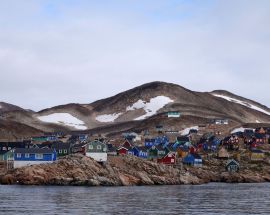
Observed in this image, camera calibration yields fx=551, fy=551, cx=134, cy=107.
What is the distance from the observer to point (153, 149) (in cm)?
13838

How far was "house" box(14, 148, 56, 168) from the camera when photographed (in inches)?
Result: 4643

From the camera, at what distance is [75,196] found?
72.6m

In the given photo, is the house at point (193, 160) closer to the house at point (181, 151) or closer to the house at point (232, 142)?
the house at point (181, 151)

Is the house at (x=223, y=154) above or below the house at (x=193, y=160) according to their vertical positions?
above

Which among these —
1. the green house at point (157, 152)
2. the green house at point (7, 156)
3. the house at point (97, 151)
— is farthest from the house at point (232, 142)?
the green house at point (7, 156)

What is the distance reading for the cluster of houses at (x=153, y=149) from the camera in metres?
119

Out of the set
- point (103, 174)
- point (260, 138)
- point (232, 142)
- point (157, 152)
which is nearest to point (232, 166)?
point (157, 152)

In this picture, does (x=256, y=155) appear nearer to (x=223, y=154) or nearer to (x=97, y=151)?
(x=223, y=154)

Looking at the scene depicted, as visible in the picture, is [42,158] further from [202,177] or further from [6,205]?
[6,205]

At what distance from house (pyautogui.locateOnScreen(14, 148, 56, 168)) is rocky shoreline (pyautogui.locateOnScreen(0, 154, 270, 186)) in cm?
1132

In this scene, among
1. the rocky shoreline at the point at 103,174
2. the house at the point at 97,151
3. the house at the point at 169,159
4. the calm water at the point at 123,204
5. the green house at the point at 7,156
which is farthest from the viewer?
the house at the point at 169,159

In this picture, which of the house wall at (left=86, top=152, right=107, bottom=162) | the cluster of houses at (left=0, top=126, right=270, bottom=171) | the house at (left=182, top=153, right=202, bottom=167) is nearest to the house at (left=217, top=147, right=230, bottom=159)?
the cluster of houses at (left=0, top=126, right=270, bottom=171)

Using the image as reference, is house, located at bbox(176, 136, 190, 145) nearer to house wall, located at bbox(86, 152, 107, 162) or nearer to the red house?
the red house

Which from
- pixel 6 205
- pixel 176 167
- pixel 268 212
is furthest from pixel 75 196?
pixel 176 167
